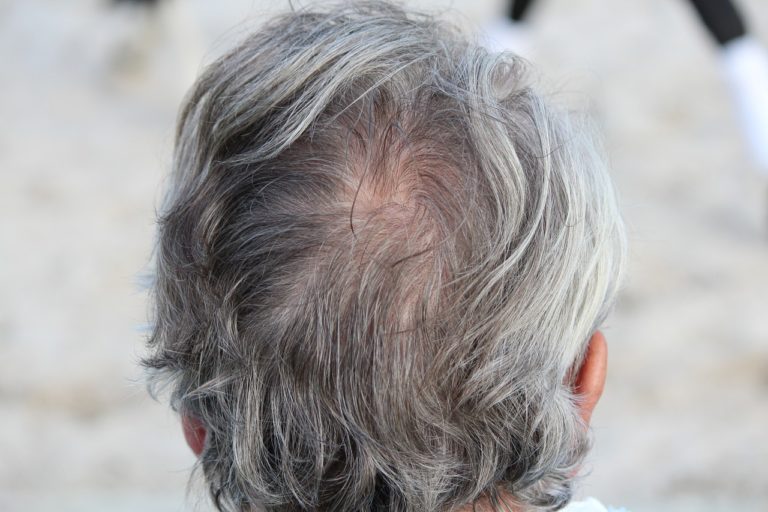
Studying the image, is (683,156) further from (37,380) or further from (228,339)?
(228,339)

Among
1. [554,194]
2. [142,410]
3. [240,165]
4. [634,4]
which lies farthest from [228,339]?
[634,4]

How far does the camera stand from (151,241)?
8.36 ft

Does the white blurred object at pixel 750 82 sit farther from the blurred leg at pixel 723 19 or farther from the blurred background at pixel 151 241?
the blurred background at pixel 151 241

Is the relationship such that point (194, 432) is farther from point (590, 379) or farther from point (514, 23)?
point (514, 23)

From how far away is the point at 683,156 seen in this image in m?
2.90

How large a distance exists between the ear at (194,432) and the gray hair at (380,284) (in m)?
0.03

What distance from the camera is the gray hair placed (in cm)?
65

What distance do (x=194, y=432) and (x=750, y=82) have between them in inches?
73.0

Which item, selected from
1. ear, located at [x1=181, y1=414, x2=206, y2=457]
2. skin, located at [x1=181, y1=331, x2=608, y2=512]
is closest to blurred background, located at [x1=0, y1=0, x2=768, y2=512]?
ear, located at [x1=181, y1=414, x2=206, y2=457]

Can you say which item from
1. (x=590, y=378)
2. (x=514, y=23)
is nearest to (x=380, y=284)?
(x=590, y=378)

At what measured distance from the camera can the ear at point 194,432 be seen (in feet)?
2.46

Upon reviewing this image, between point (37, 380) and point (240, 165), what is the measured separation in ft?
5.32

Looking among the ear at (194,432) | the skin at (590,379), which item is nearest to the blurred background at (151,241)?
the ear at (194,432)

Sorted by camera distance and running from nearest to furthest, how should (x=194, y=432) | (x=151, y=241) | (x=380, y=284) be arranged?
(x=380, y=284) → (x=194, y=432) → (x=151, y=241)
